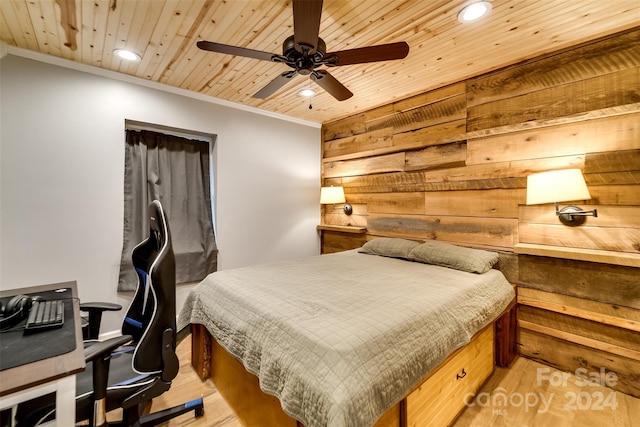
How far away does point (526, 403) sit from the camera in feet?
5.98

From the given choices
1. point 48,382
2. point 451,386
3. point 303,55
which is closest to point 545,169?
point 451,386

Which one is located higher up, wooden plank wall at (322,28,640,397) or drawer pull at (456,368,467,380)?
wooden plank wall at (322,28,640,397)

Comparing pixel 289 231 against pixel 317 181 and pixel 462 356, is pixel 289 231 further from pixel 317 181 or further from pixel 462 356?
pixel 462 356

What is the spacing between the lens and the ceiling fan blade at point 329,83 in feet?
6.12

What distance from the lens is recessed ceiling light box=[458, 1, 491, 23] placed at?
1.69 metres

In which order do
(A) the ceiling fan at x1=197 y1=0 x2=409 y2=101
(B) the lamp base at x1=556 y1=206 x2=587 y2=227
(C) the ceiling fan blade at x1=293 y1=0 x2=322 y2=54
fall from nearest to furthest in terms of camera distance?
(C) the ceiling fan blade at x1=293 y1=0 x2=322 y2=54, (A) the ceiling fan at x1=197 y1=0 x2=409 y2=101, (B) the lamp base at x1=556 y1=206 x2=587 y2=227

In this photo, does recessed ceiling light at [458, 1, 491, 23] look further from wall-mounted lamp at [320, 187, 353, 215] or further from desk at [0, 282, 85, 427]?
desk at [0, 282, 85, 427]

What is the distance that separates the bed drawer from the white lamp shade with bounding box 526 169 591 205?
3.53 ft

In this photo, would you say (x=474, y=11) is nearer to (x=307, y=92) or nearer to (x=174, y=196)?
(x=307, y=92)

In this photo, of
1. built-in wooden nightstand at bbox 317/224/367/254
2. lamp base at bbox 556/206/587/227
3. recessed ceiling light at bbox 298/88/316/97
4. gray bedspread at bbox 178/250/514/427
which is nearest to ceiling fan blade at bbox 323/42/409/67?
recessed ceiling light at bbox 298/88/316/97

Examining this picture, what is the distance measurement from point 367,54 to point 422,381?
6.06 ft

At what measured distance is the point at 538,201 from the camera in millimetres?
2053

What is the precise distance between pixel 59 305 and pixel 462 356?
227 cm

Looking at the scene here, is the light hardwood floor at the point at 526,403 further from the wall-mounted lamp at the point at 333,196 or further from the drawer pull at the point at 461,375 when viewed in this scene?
the wall-mounted lamp at the point at 333,196
